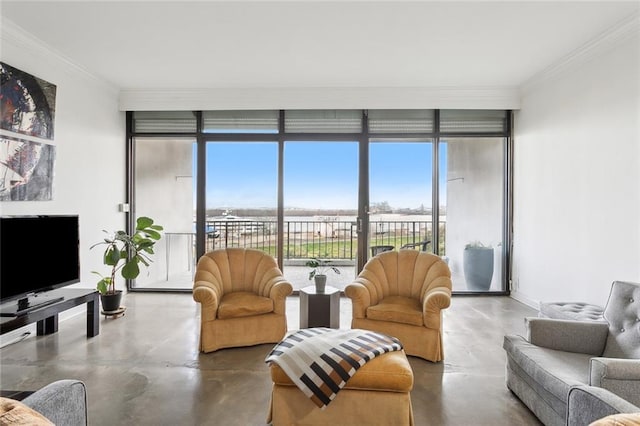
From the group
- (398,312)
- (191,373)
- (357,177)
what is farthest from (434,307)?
(357,177)

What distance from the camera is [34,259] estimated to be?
3.09m

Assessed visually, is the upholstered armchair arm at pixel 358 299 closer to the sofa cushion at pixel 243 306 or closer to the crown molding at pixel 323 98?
the sofa cushion at pixel 243 306

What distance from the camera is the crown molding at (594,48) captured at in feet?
10.1

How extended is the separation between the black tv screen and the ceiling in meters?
1.82

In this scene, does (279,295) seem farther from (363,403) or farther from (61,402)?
(61,402)

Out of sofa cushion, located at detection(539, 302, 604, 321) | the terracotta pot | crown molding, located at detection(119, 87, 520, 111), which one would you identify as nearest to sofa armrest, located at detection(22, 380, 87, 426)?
the terracotta pot

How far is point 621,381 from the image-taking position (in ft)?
5.49

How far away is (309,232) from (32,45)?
13.0 feet

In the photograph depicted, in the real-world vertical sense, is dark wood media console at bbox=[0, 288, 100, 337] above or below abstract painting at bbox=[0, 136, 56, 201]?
below

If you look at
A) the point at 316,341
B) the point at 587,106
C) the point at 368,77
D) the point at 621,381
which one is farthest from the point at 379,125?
the point at 621,381

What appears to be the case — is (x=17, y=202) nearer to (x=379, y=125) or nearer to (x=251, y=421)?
(x=251, y=421)

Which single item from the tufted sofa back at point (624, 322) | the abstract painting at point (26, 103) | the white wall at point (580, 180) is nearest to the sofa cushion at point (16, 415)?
the tufted sofa back at point (624, 322)

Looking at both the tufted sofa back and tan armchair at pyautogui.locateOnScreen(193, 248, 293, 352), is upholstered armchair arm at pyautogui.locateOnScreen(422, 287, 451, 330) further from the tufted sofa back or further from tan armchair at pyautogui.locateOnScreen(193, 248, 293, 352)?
tan armchair at pyautogui.locateOnScreen(193, 248, 293, 352)

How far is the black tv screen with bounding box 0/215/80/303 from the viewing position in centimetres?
286
